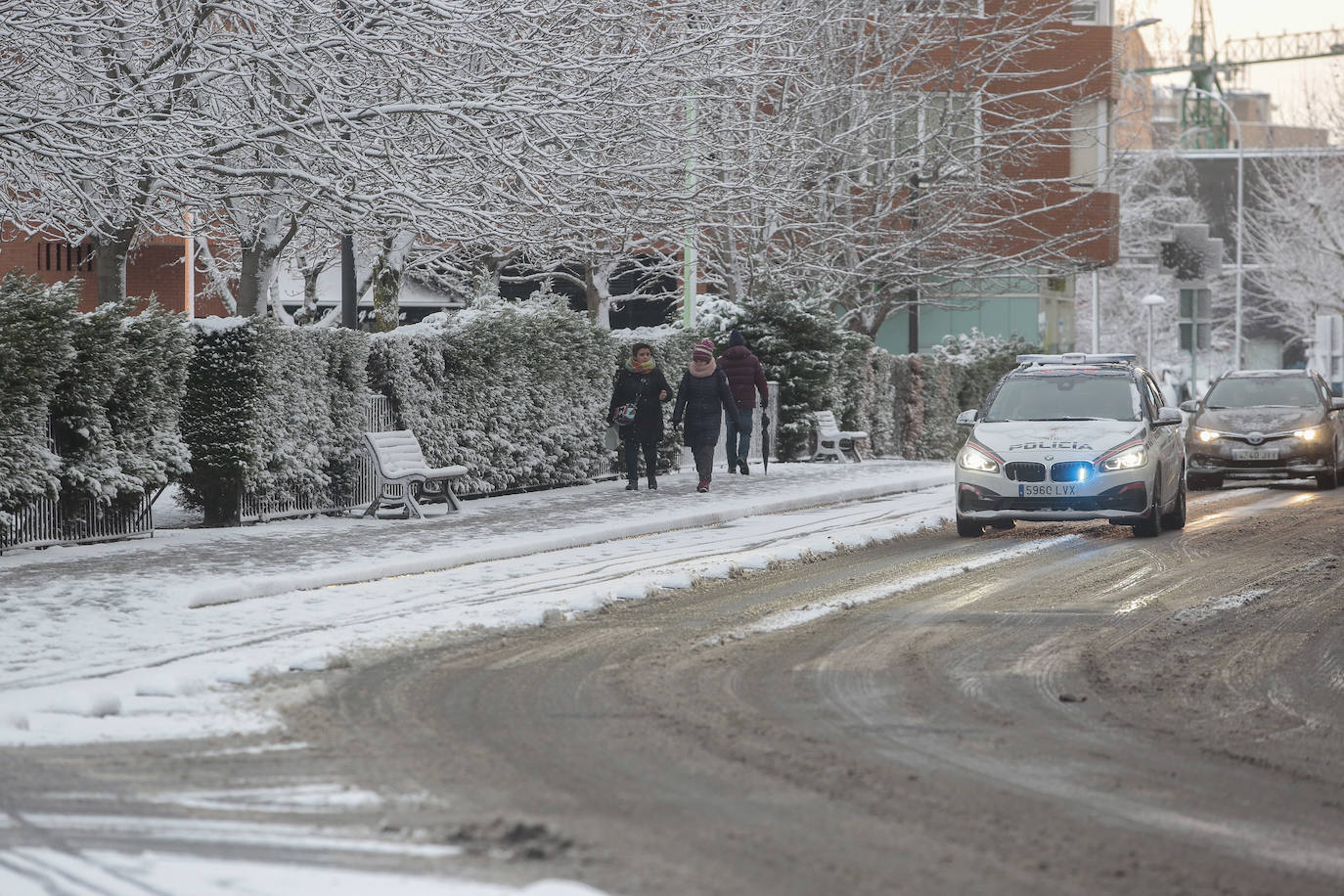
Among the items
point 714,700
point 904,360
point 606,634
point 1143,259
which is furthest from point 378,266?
point 1143,259

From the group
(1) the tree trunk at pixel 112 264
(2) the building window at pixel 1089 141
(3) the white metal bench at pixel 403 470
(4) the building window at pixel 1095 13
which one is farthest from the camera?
(4) the building window at pixel 1095 13

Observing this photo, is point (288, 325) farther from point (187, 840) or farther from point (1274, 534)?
point (187, 840)

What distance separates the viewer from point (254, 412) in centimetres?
1611

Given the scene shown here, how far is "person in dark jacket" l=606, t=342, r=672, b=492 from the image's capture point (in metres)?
21.1

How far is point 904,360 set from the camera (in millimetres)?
33594

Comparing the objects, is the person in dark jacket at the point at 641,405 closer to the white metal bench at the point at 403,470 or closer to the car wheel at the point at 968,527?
the white metal bench at the point at 403,470

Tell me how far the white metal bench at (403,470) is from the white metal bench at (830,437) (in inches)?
462

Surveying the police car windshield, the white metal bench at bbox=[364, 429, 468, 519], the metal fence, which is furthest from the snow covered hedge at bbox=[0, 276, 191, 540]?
the police car windshield

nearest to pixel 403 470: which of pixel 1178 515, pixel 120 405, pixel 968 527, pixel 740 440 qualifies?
pixel 120 405

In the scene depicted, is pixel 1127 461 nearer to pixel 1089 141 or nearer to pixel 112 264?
pixel 112 264

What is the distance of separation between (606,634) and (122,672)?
8.55 feet

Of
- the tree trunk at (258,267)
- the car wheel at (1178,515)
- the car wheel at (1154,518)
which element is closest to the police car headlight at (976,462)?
the car wheel at (1154,518)

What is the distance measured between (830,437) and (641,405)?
834 cm

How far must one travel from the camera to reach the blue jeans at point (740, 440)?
2422 cm
